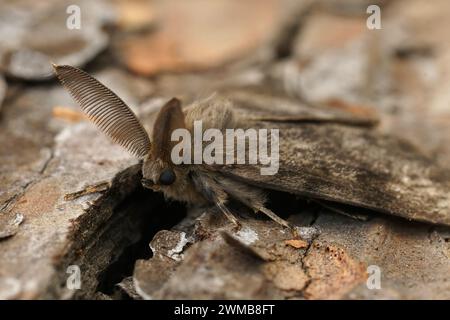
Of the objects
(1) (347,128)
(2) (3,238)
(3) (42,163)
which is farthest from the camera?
(1) (347,128)

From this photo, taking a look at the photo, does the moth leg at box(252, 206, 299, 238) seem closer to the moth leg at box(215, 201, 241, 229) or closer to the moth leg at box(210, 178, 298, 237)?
the moth leg at box(210, 178, 298, 237)

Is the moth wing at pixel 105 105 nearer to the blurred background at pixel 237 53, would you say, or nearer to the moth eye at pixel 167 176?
the moth eye at pixel 167 176

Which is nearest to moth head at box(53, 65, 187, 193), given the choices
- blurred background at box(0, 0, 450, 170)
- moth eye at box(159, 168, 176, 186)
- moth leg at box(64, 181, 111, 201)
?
moth eye at box(159, 168, 176, 186)

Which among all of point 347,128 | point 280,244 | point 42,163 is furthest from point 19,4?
point 280,244

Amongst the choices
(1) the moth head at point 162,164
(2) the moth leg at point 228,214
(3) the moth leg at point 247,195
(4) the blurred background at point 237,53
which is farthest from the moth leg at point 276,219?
(4) the blurred background at point 237,53

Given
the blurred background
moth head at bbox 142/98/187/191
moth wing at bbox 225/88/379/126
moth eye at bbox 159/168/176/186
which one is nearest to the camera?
moth head at bbox 142/98/187/191

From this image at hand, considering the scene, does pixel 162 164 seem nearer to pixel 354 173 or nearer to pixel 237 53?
pixel 354 173

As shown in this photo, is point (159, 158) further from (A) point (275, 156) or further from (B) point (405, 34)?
(B) point (405, 34)
